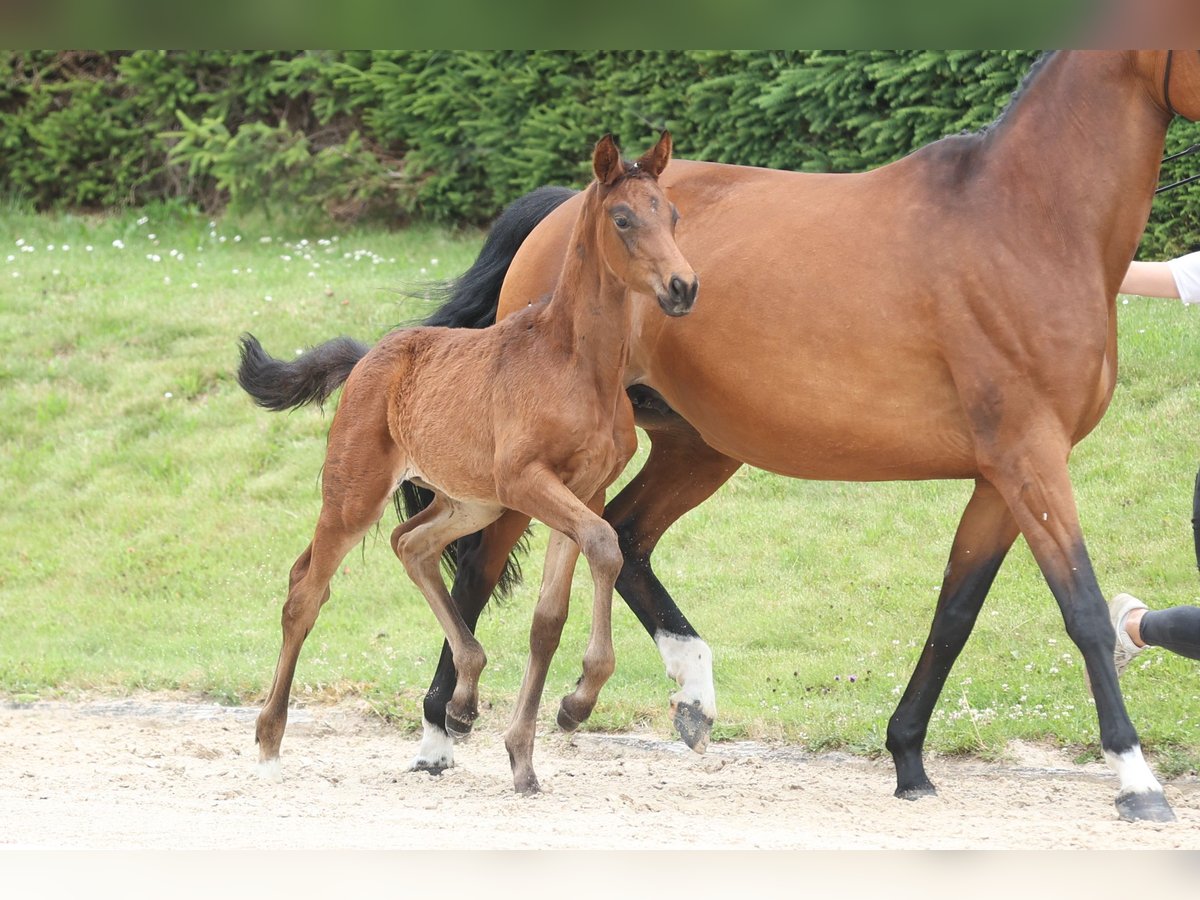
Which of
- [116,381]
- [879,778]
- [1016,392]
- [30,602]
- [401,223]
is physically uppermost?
[401,223]

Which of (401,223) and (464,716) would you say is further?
(401,223)

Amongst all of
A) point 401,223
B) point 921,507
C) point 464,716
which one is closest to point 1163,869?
point 464,716

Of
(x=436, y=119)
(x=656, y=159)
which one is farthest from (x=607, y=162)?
(x=436, y=119)

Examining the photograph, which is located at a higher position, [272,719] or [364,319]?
[364,319]

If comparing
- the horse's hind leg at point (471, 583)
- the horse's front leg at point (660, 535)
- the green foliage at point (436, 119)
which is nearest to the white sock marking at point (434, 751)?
the horse's hind leg at point (471, 583)

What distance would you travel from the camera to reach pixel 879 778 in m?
4.81

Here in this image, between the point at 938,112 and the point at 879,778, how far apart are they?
524 cm

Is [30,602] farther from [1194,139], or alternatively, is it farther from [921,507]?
[1194,139]

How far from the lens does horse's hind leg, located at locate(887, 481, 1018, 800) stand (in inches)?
171

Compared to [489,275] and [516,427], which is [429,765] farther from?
[489,275]

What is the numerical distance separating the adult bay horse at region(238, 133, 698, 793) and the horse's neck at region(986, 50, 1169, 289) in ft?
3.96

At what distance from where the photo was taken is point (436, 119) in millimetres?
11242

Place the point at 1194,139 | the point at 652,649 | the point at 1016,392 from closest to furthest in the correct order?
the point at 1016,392
the point at 652,649
the point at 1194,139

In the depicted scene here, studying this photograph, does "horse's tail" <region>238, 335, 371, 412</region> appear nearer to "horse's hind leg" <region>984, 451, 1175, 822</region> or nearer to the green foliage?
"horse's hind leg" <region>984, 451, 1175, 822</region>
